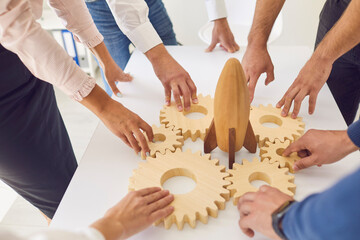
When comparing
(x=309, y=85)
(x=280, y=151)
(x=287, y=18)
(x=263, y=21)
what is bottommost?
(x=287, y=18)

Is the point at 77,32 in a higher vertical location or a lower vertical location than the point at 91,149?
higher

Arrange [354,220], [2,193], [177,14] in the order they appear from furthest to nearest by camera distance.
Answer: [177,14] < [2,193] < [354,220]

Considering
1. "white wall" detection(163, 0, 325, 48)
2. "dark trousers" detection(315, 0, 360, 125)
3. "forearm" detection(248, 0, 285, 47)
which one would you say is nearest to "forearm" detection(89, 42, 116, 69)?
"forearm" detection(248, 0, 285, 47)

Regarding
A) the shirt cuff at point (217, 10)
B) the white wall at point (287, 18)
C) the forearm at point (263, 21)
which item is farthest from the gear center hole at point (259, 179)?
the white wall at point (287, 18)

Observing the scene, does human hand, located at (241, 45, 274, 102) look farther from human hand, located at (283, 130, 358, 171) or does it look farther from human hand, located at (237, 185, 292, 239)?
human hand, located at (237, 185, 292, 239)

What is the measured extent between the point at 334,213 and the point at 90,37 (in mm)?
1000

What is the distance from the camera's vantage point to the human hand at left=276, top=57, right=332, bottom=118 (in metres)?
1.00

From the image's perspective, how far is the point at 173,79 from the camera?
1.08 meters

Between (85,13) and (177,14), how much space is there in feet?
5.73

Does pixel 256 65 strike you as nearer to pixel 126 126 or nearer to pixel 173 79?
pixel 173 79

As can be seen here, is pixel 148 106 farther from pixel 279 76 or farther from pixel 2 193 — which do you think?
pixel 2 193

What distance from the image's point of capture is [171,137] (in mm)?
939

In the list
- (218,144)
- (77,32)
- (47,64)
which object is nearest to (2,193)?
(77,32)

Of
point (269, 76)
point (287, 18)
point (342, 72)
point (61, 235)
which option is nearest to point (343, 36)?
point (269, 76)
